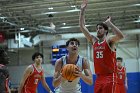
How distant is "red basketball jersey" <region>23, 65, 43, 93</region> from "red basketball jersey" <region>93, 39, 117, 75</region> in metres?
2.68

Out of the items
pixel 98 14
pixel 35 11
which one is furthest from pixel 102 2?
pixel 35 11

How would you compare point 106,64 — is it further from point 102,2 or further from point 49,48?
point 49,48

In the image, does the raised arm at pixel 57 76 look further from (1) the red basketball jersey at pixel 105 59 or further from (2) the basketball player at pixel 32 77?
(2) the basketball player at pixel 32 77

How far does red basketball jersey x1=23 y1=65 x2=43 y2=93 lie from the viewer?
7.52m

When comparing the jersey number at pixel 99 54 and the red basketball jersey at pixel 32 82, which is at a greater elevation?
the jersey number at pixel 99 54

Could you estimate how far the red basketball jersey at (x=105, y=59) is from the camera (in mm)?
5344

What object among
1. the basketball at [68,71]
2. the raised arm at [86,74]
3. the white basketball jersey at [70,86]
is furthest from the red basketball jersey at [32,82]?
the basketball at [68,71]

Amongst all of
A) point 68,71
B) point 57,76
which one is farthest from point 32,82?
point 68,71

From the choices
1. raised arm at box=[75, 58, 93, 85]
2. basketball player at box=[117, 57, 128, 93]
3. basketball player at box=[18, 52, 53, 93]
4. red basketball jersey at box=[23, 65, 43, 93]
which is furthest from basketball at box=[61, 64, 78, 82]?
basketball player at box=[117, 57, 128, 93]

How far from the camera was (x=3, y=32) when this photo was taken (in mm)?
20734

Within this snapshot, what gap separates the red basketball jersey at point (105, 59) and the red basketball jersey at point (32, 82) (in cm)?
268

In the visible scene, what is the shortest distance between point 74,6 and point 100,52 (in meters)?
8.91

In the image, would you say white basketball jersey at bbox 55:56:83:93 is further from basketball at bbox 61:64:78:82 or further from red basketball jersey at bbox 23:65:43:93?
red basketball jersey at bbox 23:65:43:93

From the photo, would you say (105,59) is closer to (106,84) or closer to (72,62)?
(106,84)
